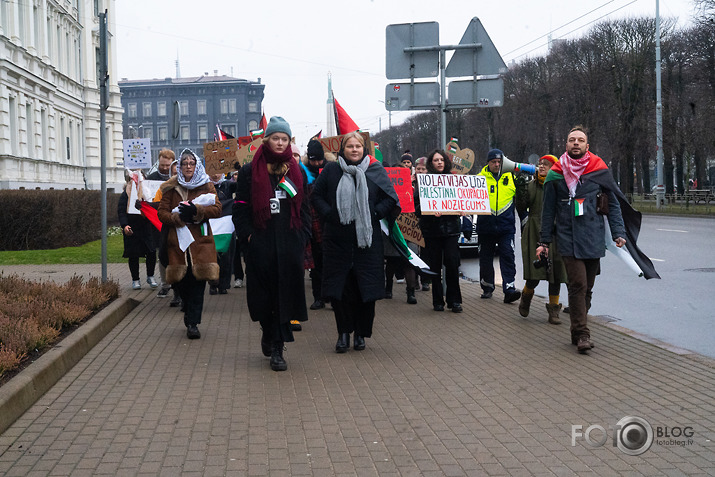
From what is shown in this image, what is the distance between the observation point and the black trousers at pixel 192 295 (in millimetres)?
8523

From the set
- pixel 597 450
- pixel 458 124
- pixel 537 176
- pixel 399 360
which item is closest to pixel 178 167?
pixel 399 360

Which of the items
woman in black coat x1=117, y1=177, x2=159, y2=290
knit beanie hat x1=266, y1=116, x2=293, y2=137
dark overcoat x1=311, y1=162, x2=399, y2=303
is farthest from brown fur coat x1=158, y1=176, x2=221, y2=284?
woman in black coat x1=117, y1=177, x2=159, y2=290

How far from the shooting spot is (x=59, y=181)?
37594 millimetres

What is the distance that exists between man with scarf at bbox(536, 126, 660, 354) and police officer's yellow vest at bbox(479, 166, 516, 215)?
294 cm

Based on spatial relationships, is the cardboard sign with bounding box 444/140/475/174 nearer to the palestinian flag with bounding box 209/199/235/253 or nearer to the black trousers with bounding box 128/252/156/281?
the palestinian flag with bounding box 209/199/235/253

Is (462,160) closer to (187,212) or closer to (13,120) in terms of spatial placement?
(187,212)

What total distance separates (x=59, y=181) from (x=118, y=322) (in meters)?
30.0

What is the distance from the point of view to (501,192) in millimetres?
10859

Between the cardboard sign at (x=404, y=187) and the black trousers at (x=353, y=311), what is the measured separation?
3014 mm

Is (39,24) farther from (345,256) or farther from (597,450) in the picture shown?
(597,450)

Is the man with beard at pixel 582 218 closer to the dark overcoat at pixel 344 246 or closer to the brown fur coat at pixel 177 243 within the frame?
the dark overcoat at pixel 344 246

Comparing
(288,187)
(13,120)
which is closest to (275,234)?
(288,187)

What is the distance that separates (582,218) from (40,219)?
15362 mm

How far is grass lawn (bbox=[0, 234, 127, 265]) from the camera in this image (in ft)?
56.2
